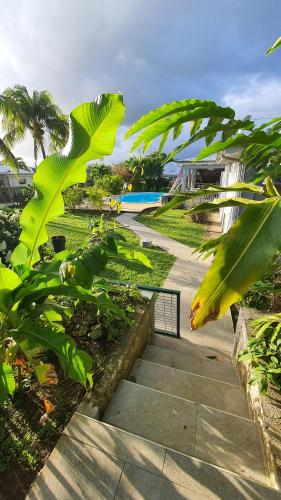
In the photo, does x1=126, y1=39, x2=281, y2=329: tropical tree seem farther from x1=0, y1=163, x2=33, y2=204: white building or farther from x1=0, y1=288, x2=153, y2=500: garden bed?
x1=0, y1=163, x2=33, y2=204: white building

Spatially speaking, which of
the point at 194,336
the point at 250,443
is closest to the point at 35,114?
the point at 194,336

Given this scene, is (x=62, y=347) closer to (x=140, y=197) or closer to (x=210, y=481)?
(x=210, y=481)

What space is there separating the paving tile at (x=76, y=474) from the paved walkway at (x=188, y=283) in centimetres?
161

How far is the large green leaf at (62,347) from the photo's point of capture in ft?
5.45

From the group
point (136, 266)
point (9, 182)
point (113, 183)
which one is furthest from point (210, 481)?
point (9, 182)

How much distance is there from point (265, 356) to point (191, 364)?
1.33 metres

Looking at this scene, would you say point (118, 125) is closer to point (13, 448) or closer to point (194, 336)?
point (13, 448)

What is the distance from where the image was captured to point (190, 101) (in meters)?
1.19

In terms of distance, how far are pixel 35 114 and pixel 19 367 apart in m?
22.0

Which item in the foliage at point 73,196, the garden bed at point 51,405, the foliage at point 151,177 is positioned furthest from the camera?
the foliage at point 151,177

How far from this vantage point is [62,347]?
1.69 metres

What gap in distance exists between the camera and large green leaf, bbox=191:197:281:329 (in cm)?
88

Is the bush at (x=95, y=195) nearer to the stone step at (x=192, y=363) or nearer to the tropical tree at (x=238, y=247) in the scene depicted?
the stone step at (x=192, y=363)

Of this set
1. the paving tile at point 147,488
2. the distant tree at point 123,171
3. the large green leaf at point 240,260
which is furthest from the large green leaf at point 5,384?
the distant tree at point 123,171
